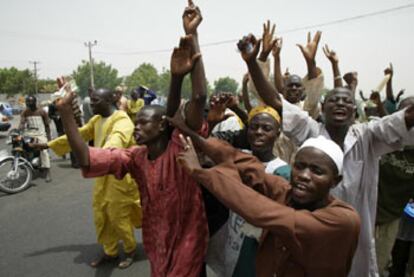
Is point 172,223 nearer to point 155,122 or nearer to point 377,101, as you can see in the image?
point 155,122

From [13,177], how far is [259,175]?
6.48 m

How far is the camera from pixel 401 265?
3430mm

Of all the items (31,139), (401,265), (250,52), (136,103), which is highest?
(250,52)

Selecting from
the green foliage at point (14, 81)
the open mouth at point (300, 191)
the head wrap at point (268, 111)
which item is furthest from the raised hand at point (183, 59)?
the green foliage at point (14, 81)

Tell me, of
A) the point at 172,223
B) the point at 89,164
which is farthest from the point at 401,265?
the point at 89,164

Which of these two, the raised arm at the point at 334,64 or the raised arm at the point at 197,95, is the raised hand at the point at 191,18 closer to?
the raised arm at the point at 197,95

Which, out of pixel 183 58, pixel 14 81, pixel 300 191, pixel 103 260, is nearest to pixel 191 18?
pixel 183 58

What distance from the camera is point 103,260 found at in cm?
391

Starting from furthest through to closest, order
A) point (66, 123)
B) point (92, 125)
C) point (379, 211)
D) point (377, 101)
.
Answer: point (92, 125), point (377, 101), point (379, 211), point (66, 123)

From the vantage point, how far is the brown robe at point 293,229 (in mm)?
1307

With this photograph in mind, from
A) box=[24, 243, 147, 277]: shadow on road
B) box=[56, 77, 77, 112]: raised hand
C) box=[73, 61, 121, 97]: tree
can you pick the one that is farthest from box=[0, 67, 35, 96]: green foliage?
box=[56, 77, 77, 112]: raised hand

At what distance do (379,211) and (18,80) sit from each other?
57.6 meters

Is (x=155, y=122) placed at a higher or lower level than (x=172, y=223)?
higher

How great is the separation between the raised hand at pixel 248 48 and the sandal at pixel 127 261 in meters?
2.67
